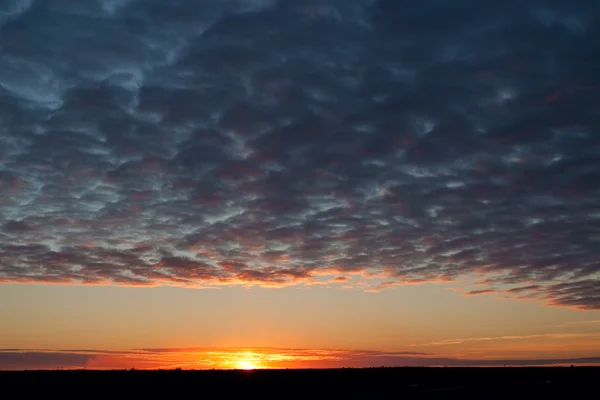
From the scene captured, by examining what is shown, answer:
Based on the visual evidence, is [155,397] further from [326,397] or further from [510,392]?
[510,392]

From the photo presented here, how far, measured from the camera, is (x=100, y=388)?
61.4m

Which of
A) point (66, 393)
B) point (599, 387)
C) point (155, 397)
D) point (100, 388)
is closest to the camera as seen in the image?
point (155, 397)

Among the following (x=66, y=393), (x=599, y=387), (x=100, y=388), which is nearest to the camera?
(x=66, y=393)

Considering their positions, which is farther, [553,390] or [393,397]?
[553,390]

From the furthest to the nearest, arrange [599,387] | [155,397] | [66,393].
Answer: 1. [599,387]
2. [66,393]
3. [155,397]

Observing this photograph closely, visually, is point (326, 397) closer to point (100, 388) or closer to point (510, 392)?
point (510, 392)

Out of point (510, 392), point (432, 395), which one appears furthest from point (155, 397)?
point (510, 392)

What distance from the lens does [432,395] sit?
53.8 metres

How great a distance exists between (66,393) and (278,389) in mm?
20813

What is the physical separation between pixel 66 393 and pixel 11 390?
750 centimetres

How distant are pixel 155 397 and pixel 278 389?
1547cm

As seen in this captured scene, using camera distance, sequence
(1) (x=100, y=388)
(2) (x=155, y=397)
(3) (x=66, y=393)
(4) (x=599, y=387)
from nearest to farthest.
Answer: (2) (x=155, y=397) → (3) (x=66, y=393) → (1) (x=100, y=388) → (4) (x=599, y=387)

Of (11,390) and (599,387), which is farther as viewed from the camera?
(599,387)

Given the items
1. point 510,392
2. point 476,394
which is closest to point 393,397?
point 476,394
